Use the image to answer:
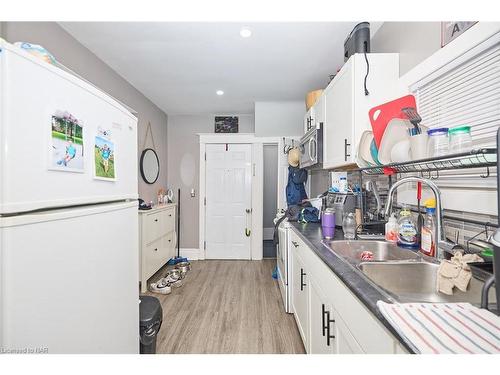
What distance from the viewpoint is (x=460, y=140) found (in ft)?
3.25

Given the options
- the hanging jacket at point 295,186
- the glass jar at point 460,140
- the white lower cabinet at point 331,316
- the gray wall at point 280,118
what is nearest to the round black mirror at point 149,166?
the gray wall at point 280,118

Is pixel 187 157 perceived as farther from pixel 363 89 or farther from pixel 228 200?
pixel 363 89

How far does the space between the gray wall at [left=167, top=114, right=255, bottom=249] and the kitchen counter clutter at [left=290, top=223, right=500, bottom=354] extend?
2.73 meters

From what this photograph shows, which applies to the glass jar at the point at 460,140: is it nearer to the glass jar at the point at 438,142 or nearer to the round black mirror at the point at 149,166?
the glass jar at the point at 438,142

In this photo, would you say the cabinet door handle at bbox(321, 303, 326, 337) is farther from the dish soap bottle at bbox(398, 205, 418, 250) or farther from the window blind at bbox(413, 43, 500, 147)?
the window blind at bbox(413, 43, 500, 147)

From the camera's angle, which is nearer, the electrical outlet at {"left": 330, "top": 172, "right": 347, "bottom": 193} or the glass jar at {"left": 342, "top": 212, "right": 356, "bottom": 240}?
the glass jar at {"left": 342, "top": 212, "right": 356, "bottom": 240}

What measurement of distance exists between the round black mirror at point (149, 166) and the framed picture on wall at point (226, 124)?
1187mm

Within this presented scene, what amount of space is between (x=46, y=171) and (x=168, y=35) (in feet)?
5.96

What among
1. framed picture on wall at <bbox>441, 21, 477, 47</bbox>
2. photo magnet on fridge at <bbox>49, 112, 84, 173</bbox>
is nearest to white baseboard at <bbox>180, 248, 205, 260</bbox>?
photo magnet on fridge at <bbox>49, 112, 84, 173</bbox>

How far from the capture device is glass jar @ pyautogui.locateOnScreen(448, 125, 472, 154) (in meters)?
0.98

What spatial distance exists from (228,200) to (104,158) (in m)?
3.23

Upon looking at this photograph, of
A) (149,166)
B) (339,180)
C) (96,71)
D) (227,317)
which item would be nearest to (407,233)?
(339,180)

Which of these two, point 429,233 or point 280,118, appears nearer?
point 429,233
